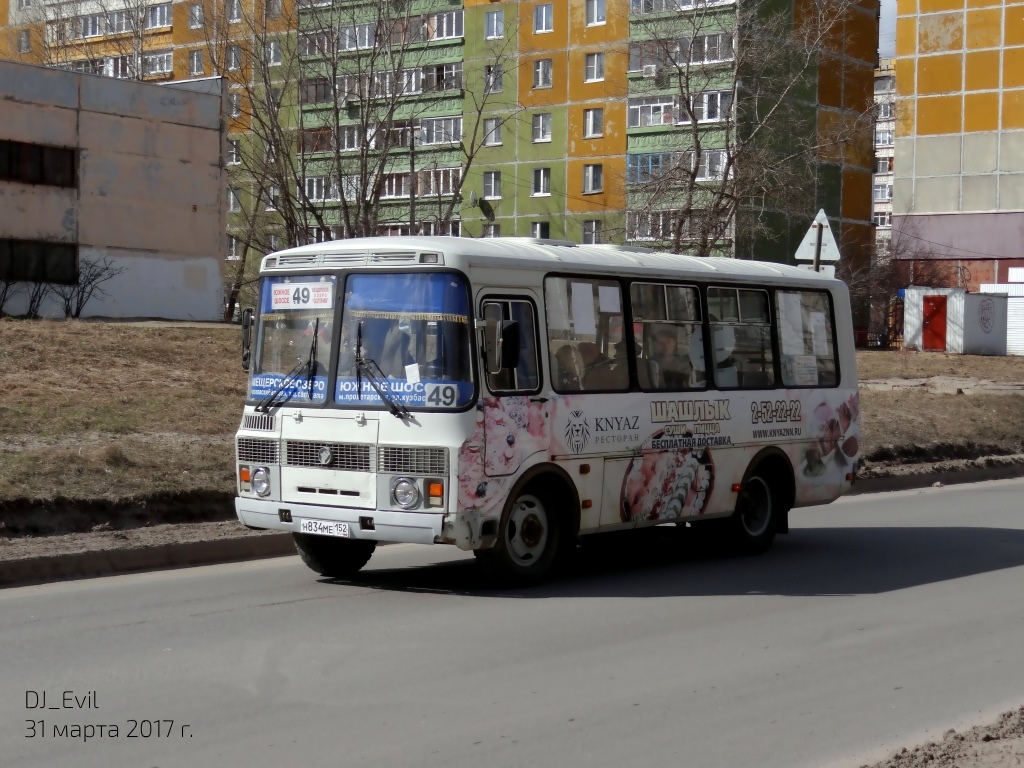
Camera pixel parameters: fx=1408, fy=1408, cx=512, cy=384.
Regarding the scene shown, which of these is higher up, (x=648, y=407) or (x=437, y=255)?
(x=437, y=255)

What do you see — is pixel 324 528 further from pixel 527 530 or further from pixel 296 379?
pixel 527 530

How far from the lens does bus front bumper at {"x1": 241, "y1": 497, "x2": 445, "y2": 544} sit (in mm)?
9828

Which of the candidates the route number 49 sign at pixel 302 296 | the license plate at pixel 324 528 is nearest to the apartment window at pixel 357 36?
the route number 49 sign at pixel 302 296

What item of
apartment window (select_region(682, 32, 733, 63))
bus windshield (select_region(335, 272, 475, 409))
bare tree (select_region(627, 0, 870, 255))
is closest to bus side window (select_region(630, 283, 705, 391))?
bus windshield (select_region(335, 272, 475, 409))

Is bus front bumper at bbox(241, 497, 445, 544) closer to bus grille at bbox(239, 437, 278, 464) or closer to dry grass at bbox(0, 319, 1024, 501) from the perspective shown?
bus grille at bbox(239, 437, 278, 464)

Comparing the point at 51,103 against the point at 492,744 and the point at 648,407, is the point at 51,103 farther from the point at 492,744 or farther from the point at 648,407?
the point at 492,744

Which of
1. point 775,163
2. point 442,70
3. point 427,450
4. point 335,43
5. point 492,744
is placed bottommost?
point 492,744

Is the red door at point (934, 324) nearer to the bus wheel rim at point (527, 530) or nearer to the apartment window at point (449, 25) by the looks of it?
the apartment window at point (449, 25)

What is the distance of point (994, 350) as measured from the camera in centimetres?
6134

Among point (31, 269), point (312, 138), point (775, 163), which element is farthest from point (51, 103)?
point (775, 163)

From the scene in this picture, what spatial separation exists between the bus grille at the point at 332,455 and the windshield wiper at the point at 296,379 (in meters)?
0.36

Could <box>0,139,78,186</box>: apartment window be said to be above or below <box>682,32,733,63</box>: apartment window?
below

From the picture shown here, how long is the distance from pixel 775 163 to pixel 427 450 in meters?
29.2

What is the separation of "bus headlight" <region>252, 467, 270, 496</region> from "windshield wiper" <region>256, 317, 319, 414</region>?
1.50ft
